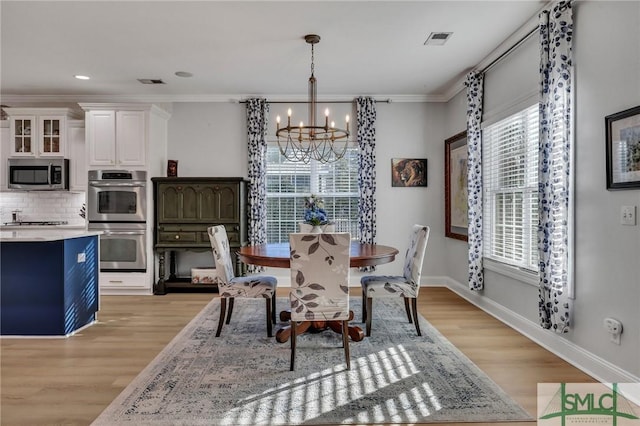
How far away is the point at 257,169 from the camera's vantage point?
18.4 ft

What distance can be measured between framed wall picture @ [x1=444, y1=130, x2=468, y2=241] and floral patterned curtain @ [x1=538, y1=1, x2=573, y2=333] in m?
1.94

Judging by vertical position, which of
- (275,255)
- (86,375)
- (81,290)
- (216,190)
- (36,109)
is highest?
(36,109)

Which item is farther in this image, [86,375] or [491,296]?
[491,296]

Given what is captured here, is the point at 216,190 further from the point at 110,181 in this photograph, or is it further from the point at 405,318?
the point at 405,318

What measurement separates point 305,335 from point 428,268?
9.48 ft

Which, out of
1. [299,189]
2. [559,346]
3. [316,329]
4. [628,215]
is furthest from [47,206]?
[628,215]

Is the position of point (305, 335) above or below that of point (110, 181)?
below

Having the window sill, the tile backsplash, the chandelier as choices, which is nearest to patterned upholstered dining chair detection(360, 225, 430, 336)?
the window sill

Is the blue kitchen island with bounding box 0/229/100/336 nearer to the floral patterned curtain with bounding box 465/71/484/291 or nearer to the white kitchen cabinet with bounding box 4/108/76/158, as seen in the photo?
the white kitchen cabinet with bounding box 4/108/76/158

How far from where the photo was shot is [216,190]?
533cm

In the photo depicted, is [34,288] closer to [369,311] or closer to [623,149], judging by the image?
[369,311]

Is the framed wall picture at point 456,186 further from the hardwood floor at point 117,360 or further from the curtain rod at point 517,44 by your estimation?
the hardwood floor at point 117,360

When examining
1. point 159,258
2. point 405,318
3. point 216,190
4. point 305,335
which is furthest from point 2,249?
point 405,318

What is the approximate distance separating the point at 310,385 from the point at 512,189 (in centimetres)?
271
